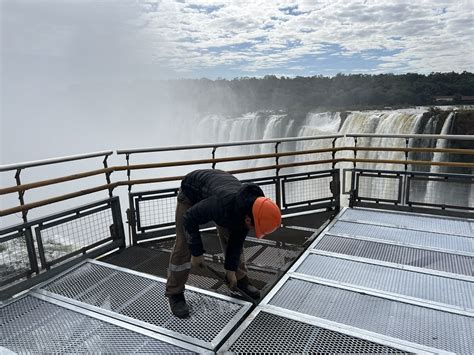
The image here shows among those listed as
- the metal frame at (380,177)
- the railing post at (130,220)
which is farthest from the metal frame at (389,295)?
the metal frame at (380,177)

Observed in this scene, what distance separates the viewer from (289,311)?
2.72 m

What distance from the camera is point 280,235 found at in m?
4.39

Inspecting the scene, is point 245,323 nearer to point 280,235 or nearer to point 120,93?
point 280,235

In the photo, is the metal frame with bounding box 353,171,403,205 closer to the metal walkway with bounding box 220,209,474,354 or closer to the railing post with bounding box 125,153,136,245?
the metal walkway with bounding box 220,209,474,354

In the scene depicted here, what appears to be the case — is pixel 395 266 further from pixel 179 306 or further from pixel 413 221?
pixel 179 306

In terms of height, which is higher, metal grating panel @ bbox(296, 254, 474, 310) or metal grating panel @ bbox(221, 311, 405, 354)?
metal grating panel @ bbox(221, 311, 405, 354)

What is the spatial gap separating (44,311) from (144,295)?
2.59ft

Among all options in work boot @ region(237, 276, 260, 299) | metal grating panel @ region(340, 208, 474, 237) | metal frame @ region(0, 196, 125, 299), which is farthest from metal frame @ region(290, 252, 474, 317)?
metal frame @ region(0, 196, 125, 299)

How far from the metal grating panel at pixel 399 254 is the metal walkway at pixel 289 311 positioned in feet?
0.03

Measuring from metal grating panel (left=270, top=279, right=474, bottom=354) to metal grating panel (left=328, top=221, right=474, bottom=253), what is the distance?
140 centimetres

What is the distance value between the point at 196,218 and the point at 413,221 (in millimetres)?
3434

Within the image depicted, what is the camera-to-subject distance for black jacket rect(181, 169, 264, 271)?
7.64ft

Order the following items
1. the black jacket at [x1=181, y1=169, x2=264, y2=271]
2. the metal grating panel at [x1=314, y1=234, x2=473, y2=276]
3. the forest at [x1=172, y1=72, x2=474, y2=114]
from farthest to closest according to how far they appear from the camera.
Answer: the forest at [x1=172, y1=72, x2=474, y2=114] → the metal grating panel at [x1=314, y1=234, x2=473, y2=276] → the black jacket at [x1=181, y1=169, x2=264, y2=271]

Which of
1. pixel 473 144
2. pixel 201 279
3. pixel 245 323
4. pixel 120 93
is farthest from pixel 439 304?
pixel 120 93
